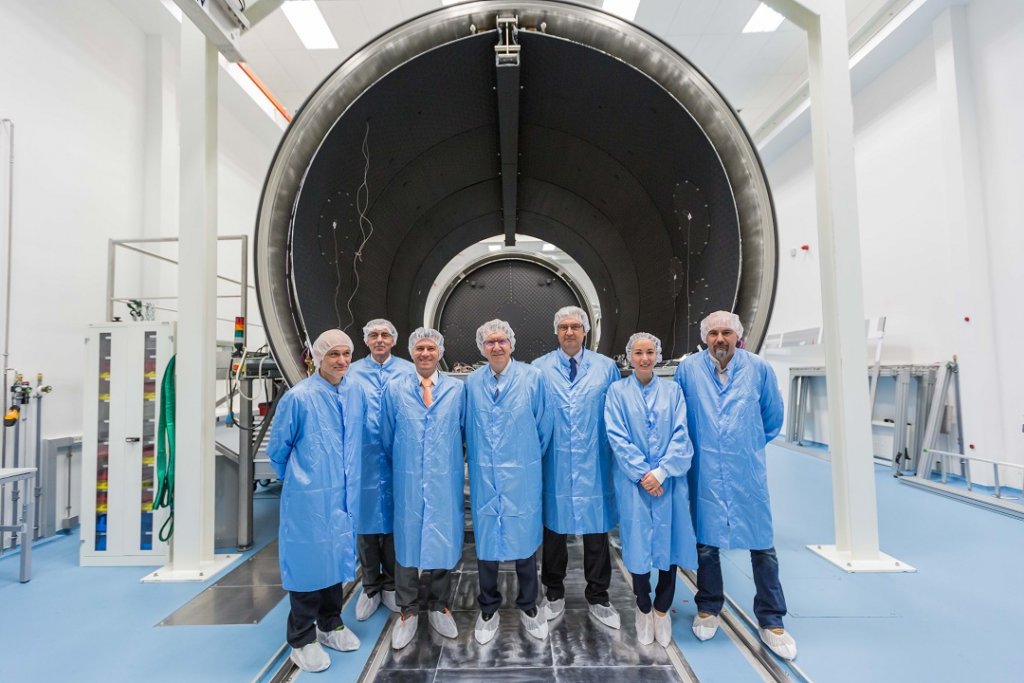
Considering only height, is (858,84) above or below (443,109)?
above

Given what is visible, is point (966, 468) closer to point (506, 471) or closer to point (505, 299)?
point (505, 299)

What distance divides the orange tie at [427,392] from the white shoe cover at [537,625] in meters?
0.96

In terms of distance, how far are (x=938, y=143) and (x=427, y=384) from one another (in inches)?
225

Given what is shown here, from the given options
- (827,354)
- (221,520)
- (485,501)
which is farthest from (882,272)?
(221,520)

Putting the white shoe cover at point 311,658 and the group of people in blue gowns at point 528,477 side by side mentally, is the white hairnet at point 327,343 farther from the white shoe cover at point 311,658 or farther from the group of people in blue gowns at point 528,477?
the white shoe cover at point 311,658

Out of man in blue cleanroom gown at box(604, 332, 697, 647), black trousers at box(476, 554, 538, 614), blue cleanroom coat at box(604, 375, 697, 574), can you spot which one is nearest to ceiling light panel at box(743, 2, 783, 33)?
man in blue cleanroom gown at box(604, 332, 697, 647)

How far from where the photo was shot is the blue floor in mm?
1807

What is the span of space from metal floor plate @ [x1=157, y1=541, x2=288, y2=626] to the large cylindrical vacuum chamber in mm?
1104

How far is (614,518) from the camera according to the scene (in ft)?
6.95

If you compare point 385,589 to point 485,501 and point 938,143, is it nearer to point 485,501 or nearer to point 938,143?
point 485,501

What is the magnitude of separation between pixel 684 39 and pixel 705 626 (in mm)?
5406

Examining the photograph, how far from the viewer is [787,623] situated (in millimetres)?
2096

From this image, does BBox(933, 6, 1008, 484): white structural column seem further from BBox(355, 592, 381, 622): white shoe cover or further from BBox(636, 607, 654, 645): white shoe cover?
BBox(355, 592, 381, 622): white shoe cover

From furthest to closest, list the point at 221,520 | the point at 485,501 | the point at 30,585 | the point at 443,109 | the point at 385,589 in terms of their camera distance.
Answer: the point at 221,520 → the point at 443,109 → the point at 30,585 → the point at 385,589 → the point at 485,501
